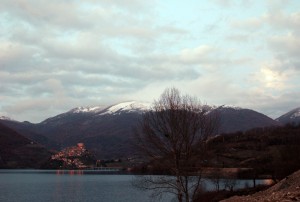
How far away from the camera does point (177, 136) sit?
3503 cm

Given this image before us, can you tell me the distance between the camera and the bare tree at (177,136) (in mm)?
35125

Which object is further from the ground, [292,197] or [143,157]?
[143,157]

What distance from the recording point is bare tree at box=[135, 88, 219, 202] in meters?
35.1

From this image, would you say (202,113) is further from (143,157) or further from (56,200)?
(56,200)

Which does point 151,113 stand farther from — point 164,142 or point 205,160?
point 205,160

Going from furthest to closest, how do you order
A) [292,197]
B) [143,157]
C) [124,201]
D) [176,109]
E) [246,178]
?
[246,178]
[124,201]
[143,157]
[176,109]
[292,197]

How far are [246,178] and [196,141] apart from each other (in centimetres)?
14859

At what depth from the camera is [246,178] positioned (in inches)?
6964

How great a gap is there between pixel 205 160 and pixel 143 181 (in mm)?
5705

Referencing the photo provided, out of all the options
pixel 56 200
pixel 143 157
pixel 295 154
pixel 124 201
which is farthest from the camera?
pixel 56 200

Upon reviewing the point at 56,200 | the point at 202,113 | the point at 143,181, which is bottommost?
the point at 56,200

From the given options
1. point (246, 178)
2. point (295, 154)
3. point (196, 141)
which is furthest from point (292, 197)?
point (246, 178)

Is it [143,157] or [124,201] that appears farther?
[124,201]

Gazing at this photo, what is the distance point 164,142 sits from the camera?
118 ft
